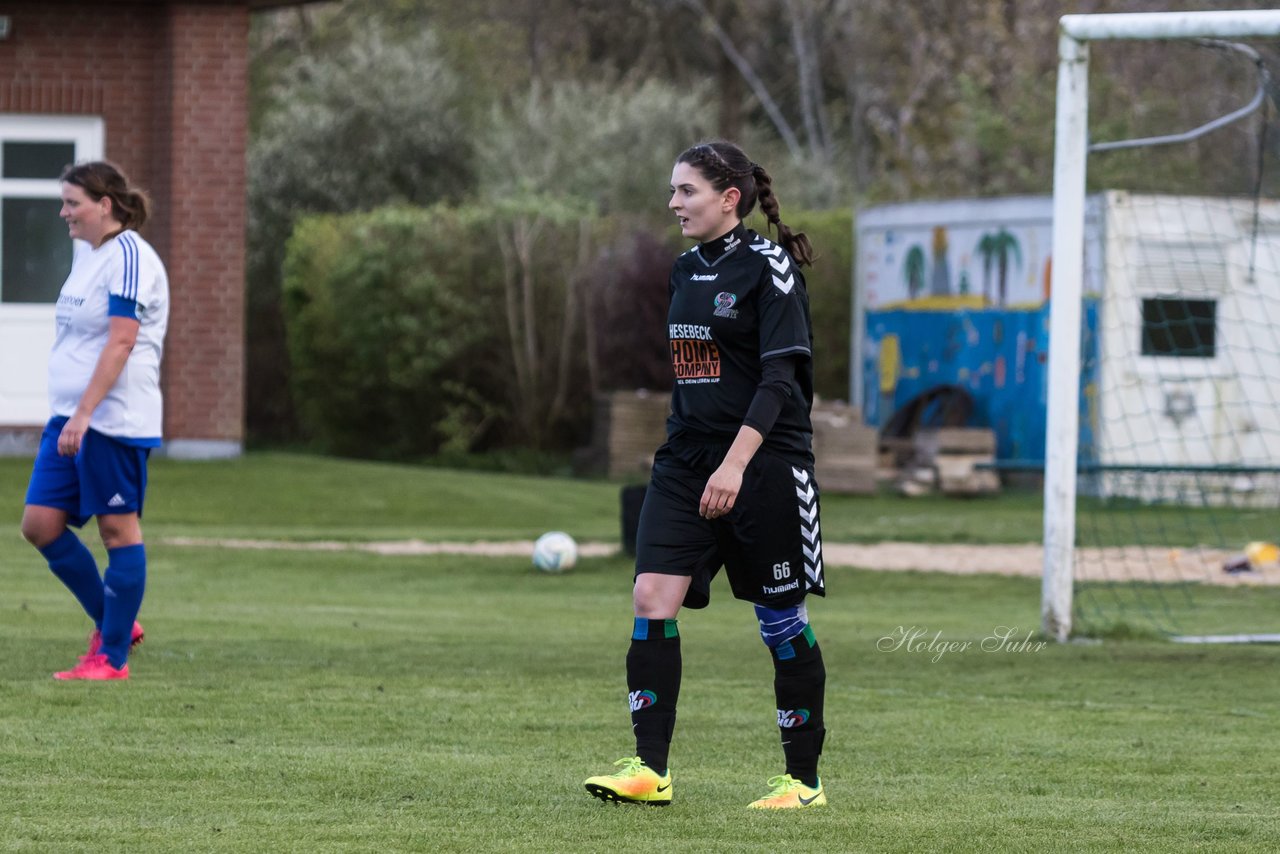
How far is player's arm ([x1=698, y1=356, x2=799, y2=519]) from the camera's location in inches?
203

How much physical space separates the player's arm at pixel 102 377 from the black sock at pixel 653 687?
119 inches

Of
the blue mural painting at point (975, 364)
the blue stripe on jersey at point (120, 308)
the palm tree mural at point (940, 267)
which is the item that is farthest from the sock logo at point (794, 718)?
the palm tree mural at point (940, 267)

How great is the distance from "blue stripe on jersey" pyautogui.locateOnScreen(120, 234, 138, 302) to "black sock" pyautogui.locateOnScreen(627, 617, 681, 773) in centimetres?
315

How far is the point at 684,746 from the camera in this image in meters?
6.73

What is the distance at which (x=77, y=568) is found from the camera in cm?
795

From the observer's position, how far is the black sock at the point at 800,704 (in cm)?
545

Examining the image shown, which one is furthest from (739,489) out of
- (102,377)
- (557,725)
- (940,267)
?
(940,267)

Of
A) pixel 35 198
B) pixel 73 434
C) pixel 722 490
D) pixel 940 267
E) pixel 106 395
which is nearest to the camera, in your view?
pixel 722 490

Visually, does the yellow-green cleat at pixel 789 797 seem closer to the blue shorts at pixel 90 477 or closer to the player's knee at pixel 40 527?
the blue shorts at pixel 90 477

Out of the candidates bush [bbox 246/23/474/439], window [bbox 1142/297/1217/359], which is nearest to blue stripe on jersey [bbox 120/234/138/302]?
window [bbox 1142/297/1217/359]

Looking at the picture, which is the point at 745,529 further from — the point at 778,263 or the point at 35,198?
the point at 35,198

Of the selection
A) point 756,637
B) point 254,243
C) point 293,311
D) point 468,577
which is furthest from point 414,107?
point 756,637

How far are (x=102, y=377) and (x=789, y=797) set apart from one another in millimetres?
3447

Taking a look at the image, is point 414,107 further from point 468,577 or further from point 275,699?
point 275,699
